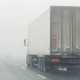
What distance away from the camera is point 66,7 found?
28.8 ft

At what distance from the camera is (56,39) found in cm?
868

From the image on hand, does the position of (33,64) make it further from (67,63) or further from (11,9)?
(11,9)

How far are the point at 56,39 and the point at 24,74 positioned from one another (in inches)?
45.7

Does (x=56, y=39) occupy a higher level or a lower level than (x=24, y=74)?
higher

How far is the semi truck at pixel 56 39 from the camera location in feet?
27.6

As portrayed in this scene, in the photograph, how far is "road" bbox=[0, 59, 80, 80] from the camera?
27.3 ft

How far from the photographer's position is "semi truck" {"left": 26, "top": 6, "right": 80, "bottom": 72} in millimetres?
8414

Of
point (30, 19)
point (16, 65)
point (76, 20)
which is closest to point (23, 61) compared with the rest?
point (16, 65)

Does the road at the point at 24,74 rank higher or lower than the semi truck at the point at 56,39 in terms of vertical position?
lower

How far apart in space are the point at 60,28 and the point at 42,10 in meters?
0.68

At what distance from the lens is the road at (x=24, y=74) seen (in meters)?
8.34

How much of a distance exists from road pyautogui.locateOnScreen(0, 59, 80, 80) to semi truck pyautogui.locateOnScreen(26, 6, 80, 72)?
0.48 feet

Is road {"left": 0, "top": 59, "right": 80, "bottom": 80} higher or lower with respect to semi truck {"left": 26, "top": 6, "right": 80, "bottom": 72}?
lower

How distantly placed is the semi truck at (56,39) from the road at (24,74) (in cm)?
15
